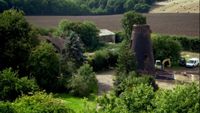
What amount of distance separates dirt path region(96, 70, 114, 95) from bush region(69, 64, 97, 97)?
1266mm

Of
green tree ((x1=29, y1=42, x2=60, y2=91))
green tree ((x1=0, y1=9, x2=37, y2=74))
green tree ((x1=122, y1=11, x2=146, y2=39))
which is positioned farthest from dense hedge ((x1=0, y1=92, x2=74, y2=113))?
green tree ((x1=122, y1=11, x2=146, y2=39))

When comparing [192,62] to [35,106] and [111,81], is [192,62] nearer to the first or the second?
[111,81]

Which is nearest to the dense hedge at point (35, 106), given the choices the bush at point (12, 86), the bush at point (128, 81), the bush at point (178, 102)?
the bush at point (178, 102)

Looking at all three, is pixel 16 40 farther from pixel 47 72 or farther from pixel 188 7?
pixel 188 7

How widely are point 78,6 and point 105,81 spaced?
72884 millimetres

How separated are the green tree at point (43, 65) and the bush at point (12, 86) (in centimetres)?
709

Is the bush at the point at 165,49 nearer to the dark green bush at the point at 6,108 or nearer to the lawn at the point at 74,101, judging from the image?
the lawn at the point at 74,101

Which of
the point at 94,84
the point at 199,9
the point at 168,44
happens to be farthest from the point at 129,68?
the point at 199,9

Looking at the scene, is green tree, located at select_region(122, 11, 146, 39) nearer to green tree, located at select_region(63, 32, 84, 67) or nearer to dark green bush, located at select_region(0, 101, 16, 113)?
green tree, located at select_region(63, 32, 84, 67)

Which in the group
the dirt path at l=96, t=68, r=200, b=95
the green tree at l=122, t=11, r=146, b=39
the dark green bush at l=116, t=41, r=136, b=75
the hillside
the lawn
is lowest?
the dirt path at l=96, t=68, r=200, b=95

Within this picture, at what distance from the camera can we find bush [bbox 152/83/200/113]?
74.2 feet

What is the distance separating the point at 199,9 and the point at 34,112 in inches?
3527

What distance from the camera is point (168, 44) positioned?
5597 centimetres

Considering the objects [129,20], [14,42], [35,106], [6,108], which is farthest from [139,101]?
[129,20]
